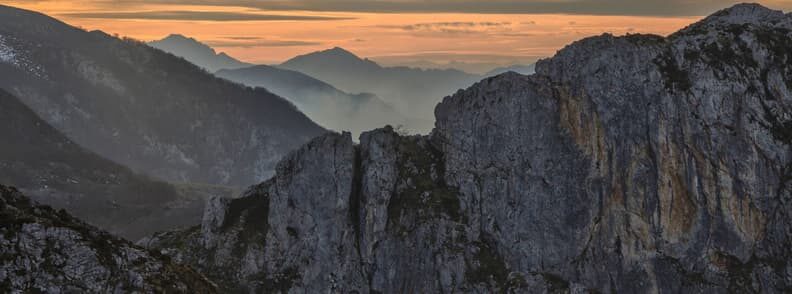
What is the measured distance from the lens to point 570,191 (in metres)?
143

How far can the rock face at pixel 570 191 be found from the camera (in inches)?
5369

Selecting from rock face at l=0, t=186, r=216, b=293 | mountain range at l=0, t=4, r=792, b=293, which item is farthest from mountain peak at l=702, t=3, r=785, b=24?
rock face at l=0, t=186, r=216, b=293

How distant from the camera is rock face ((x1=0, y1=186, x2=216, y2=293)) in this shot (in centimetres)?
→ 4800

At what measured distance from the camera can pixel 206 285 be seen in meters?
55.6

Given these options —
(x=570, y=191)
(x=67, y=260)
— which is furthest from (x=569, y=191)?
(x=67, y=260)

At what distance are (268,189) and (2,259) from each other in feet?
353

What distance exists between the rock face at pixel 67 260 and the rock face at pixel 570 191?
89751 mm

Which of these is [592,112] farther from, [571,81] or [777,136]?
[777,136]

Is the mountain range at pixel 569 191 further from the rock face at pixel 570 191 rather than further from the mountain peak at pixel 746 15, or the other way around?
the mountain peak at pixel 746 15

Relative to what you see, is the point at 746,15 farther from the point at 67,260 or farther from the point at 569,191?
the point at 67,260

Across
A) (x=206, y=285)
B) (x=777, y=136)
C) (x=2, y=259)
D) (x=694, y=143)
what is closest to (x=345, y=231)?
(x=694, y=143)

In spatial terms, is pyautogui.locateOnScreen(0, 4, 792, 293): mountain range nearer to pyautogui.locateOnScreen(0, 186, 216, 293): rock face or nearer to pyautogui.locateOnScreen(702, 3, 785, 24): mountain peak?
pyautogui.locateOnScreen(702, 3, 785, 24): mountain peak

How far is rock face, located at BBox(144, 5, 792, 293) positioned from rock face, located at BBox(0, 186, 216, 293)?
8975cm

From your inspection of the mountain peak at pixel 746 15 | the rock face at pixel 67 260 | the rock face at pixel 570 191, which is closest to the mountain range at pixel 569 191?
the rock face at pixel 570 191
